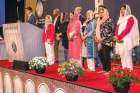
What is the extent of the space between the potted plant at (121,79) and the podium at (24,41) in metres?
3.92

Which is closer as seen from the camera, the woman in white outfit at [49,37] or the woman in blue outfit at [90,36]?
the woman in blue outfit at [90,36]

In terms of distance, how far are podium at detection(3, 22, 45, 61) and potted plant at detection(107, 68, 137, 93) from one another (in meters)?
3.92

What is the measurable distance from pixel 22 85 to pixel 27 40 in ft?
4.75

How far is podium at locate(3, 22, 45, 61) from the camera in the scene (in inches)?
308

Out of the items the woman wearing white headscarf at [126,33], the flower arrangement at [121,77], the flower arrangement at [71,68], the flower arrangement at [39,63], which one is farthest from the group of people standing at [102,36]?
the flower arrangement at [121,77]

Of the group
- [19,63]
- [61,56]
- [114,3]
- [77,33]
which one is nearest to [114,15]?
[114,3]

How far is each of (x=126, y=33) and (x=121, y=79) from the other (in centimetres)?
200

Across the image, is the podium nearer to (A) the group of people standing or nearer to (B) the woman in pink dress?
(A) the group of people standing

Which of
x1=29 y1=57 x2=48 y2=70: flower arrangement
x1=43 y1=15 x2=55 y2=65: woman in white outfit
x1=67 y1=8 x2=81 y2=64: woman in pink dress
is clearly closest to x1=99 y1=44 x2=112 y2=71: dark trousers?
x1=67 y1=8 x2=81 y2=64: woman in pink dress

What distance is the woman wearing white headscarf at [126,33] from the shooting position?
5.98 m

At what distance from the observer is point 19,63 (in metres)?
7.32

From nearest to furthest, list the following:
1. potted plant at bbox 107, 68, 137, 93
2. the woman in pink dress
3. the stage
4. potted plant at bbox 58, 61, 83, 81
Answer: potted plant at bbox 107, 68, 137, 93 → the stage → potted plant at bbox 58, 61, 83, 81 → the woman in pink dress

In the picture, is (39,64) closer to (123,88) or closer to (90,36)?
(90,36)

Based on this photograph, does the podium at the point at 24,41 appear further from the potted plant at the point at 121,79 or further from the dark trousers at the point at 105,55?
the potted plant at the point at 121,79
